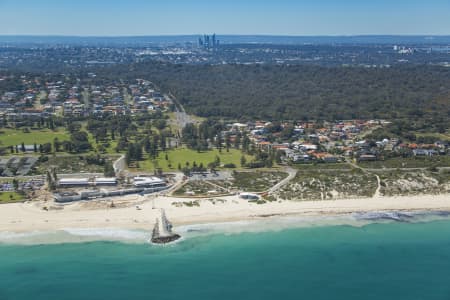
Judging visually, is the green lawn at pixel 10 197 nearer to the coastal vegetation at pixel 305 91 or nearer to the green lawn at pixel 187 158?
the green lawn at pixel 187 158

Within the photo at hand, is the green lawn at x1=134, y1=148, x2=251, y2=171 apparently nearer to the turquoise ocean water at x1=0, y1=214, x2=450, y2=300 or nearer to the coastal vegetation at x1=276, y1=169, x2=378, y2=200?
the coastal vegetation at x1=276, y1=169, x2=378, y2=200

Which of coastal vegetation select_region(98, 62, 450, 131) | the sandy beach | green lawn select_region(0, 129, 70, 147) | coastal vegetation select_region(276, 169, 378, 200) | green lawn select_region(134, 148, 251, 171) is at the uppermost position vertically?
coastal vegetation select_region(98, 62, 450, 131)

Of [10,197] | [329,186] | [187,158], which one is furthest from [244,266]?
[187,158]

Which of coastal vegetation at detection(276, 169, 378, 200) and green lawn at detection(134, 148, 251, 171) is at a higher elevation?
green lawn at detection(134, 148, 251, 171)

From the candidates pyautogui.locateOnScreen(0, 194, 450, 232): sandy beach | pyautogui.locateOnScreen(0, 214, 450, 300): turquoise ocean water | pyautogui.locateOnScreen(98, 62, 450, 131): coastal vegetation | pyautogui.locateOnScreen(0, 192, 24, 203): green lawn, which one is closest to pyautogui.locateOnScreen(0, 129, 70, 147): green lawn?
pyautogui.locateOnScreen(0, 192, 24, 203): green lawn

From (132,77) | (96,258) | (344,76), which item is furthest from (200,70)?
(96,258)

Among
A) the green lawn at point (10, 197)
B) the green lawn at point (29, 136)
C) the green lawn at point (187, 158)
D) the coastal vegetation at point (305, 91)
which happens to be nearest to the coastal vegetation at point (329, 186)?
the green lawn at point (187, 158)
